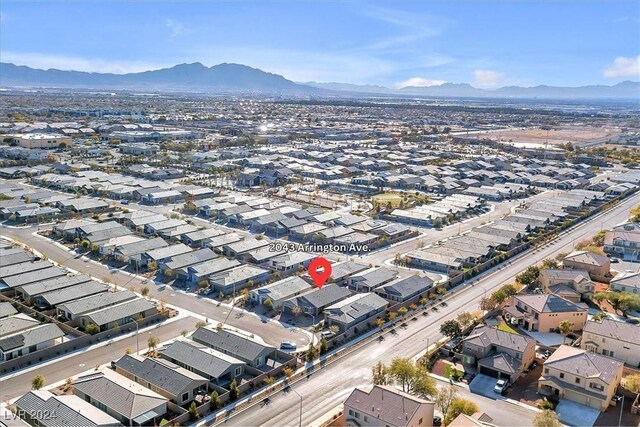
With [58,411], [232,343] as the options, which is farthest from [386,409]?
[58,411]

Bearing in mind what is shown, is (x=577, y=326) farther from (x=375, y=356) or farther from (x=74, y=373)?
(x=74, y=373)

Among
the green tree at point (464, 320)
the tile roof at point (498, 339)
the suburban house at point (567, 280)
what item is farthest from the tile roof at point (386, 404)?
the suburban house at point (567, 280)

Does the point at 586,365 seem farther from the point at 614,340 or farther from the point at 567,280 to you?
the point at 567,280

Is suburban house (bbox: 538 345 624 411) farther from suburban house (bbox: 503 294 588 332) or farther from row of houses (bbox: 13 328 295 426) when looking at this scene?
row of houses (bbox: 13 328 295 426)

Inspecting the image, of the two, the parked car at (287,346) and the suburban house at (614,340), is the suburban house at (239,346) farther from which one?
the suburban house at (614,340)

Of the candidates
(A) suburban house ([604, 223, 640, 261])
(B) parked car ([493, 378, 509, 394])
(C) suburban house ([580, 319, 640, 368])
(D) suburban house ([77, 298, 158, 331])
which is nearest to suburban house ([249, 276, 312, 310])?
(D) suburban house ([77, 298, 158, 331])
